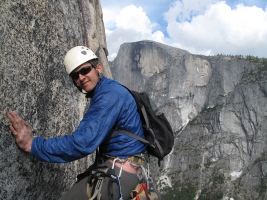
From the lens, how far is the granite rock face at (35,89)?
279cm

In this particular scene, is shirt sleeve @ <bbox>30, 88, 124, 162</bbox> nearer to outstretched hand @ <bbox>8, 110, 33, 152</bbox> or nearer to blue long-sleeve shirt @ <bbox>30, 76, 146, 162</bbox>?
blue long-sleeve shirt @ <bbox>30, 76, 146, 162</bbox>

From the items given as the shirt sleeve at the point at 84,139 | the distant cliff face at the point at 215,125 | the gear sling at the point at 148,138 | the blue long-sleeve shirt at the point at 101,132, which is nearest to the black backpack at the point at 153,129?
the gear sling at the point at 148,138

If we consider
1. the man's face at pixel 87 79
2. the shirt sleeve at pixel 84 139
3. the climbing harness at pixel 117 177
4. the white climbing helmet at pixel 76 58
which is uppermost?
the white climbing helmet at pixel 76 58

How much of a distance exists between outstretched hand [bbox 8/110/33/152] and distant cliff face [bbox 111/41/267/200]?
3631 inches

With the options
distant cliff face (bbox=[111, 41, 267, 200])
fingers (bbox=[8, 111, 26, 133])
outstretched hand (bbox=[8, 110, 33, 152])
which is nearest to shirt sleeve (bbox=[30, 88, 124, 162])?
outstretched hand (bbox=[8, 110, 33, 152])

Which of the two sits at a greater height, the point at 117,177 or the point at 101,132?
the point at 101,132

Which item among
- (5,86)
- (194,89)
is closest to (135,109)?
(5,86)

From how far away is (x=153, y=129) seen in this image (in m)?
3.32

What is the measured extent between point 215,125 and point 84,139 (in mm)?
115028

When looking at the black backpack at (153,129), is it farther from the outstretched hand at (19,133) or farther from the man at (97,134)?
the outstretched hand at (19,133)

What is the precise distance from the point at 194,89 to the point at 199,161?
3545 cm

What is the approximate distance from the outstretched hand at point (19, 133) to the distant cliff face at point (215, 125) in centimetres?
9222

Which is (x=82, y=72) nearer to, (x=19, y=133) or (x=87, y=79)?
(x=87, y=79)

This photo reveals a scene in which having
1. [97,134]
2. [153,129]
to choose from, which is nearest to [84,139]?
[97,134]
